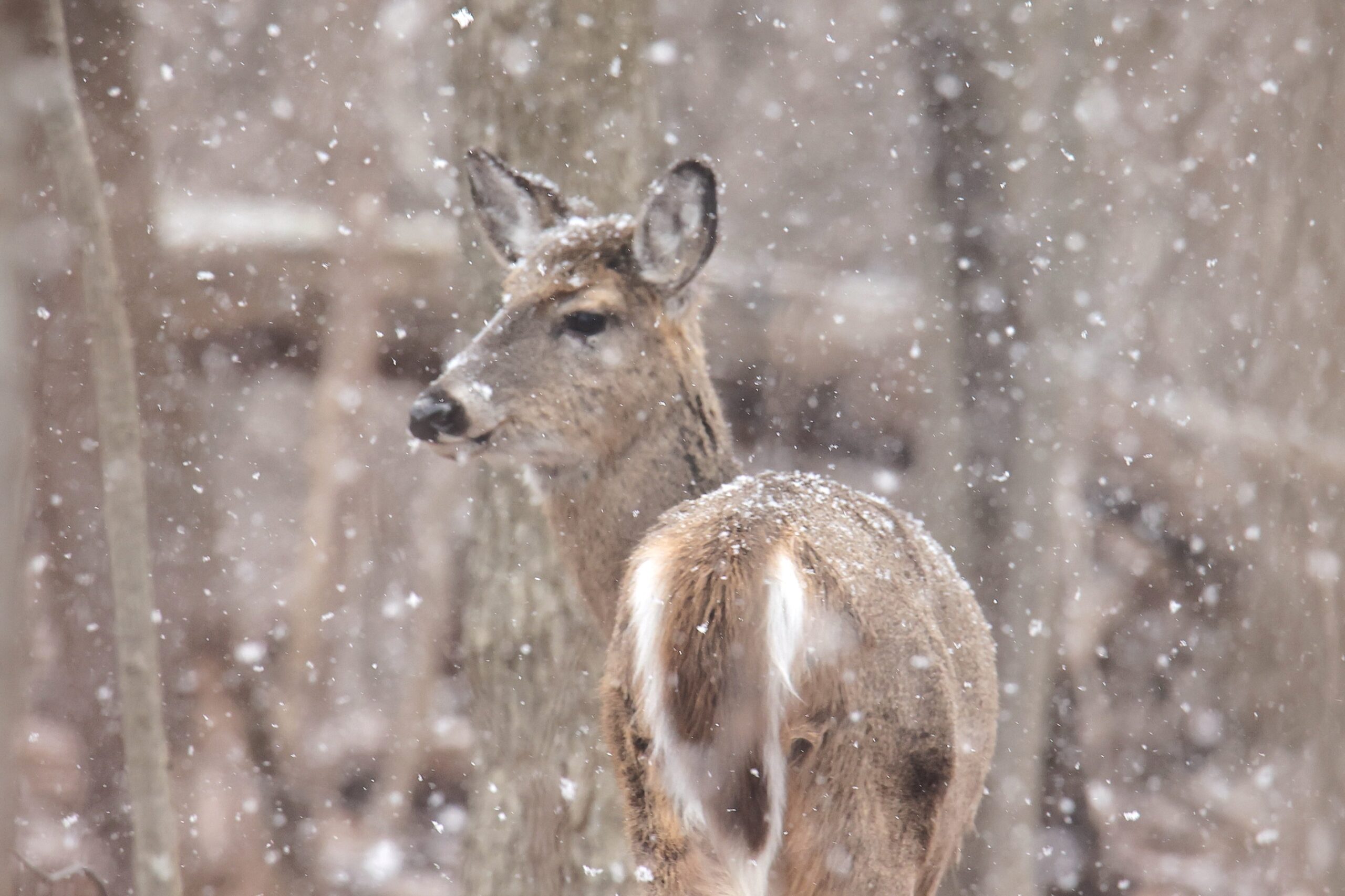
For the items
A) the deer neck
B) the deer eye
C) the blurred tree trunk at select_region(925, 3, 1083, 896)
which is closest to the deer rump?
the deer neck

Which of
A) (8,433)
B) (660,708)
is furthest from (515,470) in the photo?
(660,708)

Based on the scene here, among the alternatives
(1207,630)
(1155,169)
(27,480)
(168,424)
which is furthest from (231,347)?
(1207,630)

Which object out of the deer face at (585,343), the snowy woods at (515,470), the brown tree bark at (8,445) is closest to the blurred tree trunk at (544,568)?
Answer: the snowy woods at (515,470)

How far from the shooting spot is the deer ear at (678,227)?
10.3ft

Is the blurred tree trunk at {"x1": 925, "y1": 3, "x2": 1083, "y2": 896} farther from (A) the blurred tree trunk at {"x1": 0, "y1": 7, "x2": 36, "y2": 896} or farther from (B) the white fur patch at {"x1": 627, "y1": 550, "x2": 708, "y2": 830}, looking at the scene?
(A) the blurred tree trunk at {"x1": 0, "y1": 7, "x2": 36, "y2": 896}

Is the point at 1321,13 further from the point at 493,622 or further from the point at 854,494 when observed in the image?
the point at 493,622

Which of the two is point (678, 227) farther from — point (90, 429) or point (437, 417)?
point (90, 429)

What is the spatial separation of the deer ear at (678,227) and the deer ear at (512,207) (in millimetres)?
417

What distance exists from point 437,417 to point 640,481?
62 cm

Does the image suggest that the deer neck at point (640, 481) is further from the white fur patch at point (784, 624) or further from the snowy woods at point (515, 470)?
the white fur patch at point (784, 624)

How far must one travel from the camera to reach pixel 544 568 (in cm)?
451

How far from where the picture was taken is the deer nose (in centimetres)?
313

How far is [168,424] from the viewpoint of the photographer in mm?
6438

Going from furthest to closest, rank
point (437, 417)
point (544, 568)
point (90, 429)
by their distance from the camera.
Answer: point (90, 429) → point (544, 568) → point (437, 417)
